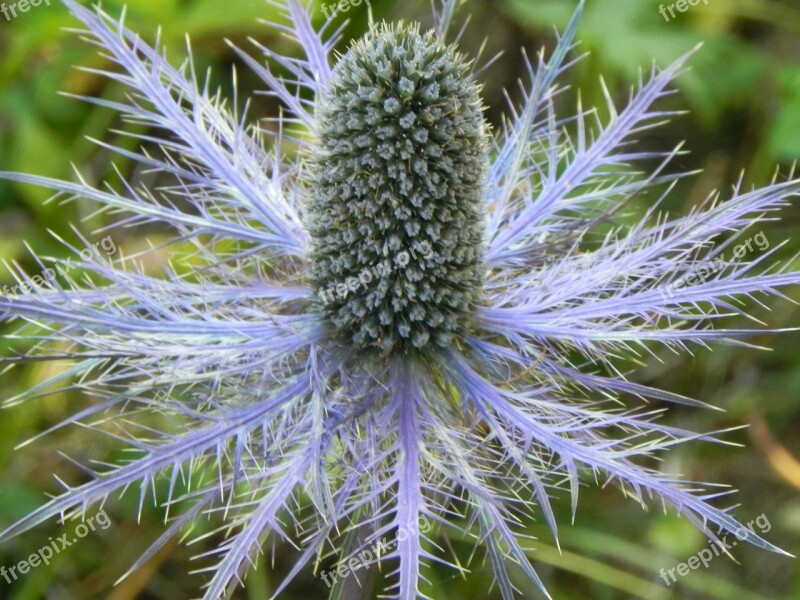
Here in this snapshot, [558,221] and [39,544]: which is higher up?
[558,221]

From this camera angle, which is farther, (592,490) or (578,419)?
(592,490)

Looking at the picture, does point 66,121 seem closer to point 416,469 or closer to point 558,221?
point 558,221

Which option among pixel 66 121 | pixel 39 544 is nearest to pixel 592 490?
pixel 39 544

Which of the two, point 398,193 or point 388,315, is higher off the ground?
point 398,193

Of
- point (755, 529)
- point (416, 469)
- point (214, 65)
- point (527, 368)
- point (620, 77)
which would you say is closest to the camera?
point (416, 469)
